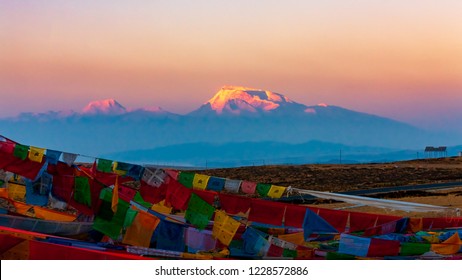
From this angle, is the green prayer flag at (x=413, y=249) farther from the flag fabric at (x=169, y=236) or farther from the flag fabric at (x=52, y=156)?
the flag fabric at (x=52, y=156)

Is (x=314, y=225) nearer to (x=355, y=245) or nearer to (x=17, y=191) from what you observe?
(x=355, y=245)

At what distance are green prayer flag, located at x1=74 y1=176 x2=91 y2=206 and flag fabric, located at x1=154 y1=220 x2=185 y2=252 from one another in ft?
7.57

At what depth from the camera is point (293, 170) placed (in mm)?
90812

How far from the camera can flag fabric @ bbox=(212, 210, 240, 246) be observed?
16.2 m

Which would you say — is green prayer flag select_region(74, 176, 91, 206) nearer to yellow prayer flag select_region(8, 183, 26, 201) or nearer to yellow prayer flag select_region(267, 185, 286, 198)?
yellow prayer flag select_region(8, 183, 26, 201)

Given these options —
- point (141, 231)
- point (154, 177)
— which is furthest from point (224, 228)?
point (154, 177)

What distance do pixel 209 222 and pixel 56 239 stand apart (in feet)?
13.4

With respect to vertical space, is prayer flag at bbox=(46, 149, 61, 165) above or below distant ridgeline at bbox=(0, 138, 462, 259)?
above

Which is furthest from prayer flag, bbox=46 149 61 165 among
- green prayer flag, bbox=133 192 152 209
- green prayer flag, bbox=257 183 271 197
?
green prayer flag, bbox=257 183 271 197

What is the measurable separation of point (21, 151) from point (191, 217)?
5472 mm

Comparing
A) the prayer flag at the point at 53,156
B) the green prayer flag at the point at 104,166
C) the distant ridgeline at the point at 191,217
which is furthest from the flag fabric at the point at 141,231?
the prayer flag at the point at 53,156

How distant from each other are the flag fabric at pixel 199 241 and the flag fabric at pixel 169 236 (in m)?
0.17

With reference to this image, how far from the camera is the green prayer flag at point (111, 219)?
16297 millimetres

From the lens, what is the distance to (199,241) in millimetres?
16578
